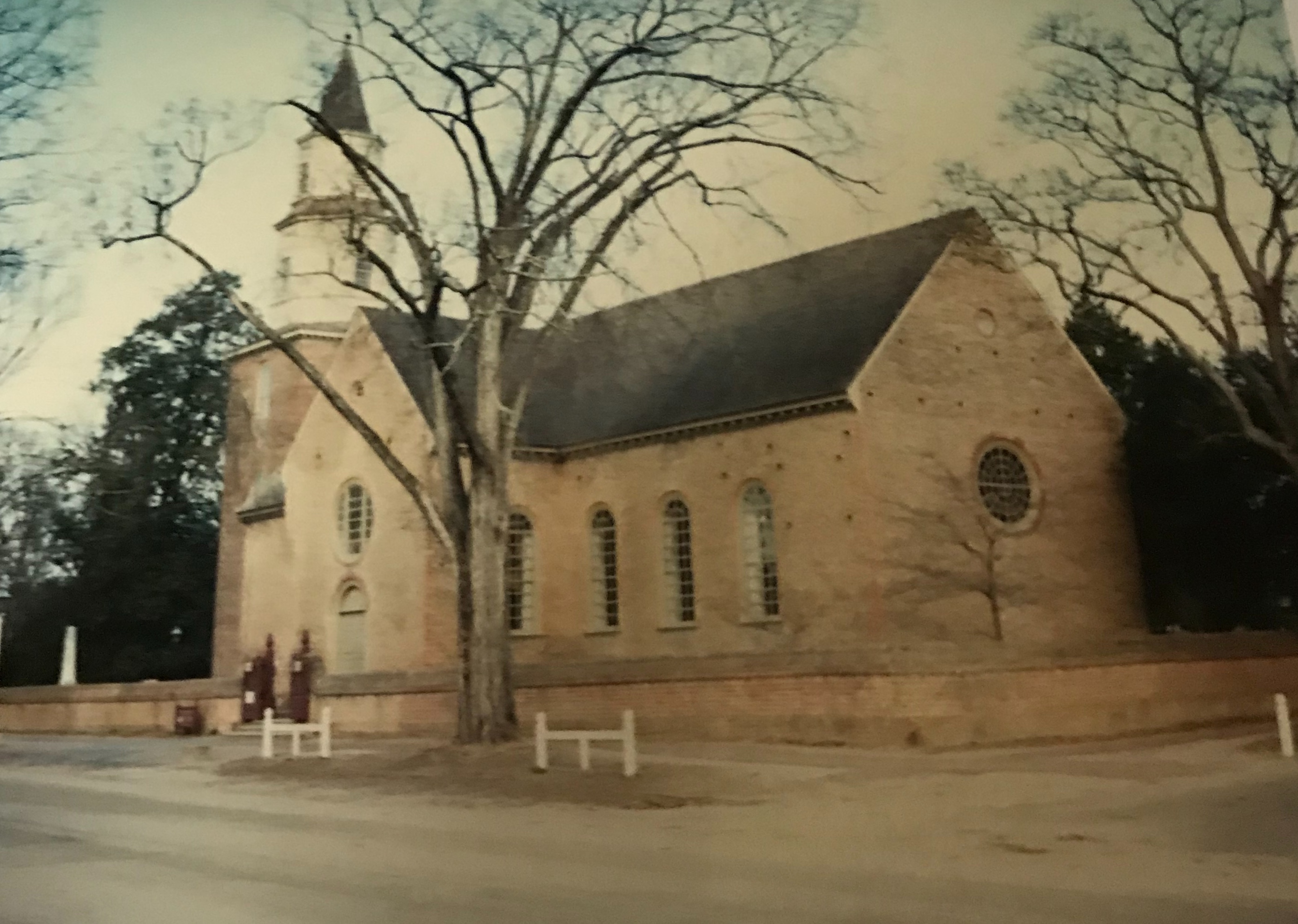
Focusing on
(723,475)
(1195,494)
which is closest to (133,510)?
(723,475)

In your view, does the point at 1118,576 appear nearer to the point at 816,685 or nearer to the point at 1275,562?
the point at 1275,562

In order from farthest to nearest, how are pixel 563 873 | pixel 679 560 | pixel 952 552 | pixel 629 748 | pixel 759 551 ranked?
pixel 679 560
pixel 759 551
pixel 952 552
pixel 629 748
pixel 563 873

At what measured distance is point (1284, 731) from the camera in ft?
24.6

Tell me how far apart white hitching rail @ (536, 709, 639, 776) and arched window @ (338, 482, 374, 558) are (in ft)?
27.7

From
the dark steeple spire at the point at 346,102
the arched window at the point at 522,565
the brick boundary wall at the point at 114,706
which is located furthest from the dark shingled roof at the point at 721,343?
the brick boundary wall at the point at 114,706

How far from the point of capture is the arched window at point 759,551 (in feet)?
43.8

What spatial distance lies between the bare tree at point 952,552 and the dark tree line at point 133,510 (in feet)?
22.5

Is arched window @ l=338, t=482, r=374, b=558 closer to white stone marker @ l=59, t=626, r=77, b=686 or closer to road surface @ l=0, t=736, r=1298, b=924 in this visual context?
white stone marker @ l=59, t=626, r=77, b=686

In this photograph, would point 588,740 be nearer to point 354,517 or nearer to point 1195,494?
point 1195,494

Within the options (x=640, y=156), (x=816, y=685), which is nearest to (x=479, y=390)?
(x=640, y=156)

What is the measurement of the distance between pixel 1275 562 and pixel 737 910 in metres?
6.45

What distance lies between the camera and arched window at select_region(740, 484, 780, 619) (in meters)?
13.3

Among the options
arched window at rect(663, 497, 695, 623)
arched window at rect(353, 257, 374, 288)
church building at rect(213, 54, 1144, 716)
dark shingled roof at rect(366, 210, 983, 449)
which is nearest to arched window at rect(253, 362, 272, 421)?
church building at rect(213, 54, 1144, 716)

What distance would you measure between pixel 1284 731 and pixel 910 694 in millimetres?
2907
